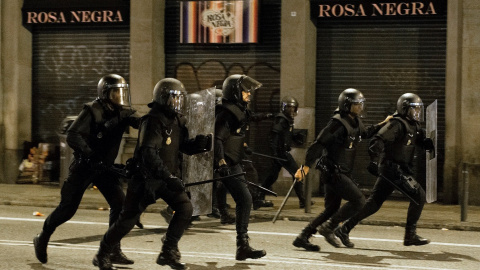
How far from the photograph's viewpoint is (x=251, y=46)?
1689 centimetres

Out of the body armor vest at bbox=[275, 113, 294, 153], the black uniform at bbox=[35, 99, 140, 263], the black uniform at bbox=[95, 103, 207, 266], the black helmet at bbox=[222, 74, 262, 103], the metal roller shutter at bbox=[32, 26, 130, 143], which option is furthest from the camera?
the metal roller shutter at bbox=[32, 26, 130, 143]

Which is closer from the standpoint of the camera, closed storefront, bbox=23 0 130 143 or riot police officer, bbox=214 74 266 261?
riot police officer, bbox=214 74 266 261

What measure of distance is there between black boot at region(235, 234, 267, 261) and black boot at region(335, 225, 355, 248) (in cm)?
150

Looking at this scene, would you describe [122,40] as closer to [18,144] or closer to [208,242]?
[18,144]

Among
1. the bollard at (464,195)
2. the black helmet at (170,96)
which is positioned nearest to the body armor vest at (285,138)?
the bollard at (464,195)

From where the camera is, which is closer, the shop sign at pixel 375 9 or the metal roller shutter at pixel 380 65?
the shop sign at pixel 375 9

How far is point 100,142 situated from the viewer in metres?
8.52

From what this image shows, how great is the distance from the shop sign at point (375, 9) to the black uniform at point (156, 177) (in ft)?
27.6

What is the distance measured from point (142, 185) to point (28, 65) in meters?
10.6

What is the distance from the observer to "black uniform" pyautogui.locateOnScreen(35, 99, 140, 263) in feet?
27.6

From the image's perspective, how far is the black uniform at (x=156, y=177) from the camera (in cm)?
793

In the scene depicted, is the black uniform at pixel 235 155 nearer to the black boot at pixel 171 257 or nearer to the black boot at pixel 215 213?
the black boot at pixel 171 257

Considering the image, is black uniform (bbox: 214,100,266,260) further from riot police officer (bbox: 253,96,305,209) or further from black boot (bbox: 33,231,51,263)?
riot police officer (bbox: 253,96,305,209)

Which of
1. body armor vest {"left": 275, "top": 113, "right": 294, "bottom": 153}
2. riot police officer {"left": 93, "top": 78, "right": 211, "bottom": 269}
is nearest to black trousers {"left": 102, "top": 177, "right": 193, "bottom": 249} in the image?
riot police officer {"left": 93, "top": 78, "right": 211, "bottom": 269}
